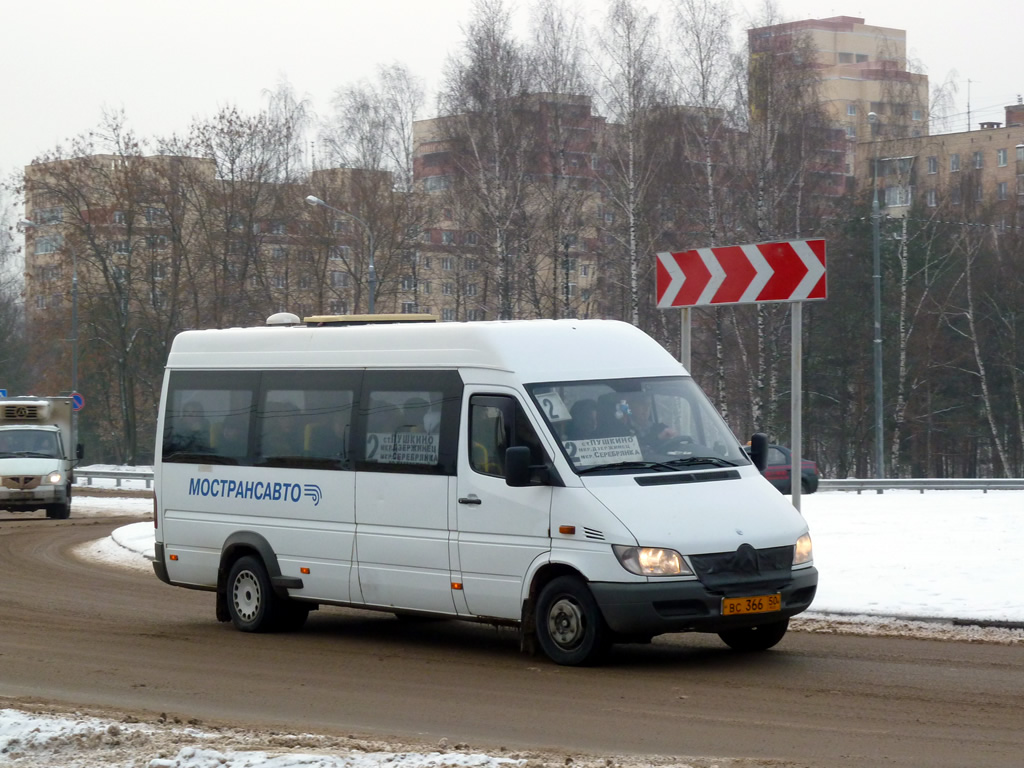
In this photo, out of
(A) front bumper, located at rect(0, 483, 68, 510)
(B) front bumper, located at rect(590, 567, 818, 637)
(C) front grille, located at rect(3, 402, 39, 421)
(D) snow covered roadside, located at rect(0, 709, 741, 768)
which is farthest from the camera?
(C) front grille, located at rect(3, 402, 39, 421)

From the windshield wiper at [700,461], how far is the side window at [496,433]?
0.93 metres

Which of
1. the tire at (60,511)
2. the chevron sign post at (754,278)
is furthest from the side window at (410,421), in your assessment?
the tire at (60,511)

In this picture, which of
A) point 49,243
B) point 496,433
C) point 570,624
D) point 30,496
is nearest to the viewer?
point 570,624

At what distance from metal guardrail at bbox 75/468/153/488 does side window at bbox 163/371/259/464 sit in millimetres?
31697

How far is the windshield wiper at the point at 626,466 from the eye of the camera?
1020 centimetres

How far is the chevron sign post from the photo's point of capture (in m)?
13.1

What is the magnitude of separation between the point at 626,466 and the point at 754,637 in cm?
164

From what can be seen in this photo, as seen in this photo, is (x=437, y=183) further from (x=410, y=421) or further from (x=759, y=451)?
(x=759, y=451)

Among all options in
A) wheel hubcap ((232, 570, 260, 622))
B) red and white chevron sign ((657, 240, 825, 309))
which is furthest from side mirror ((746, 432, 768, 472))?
wheel hubcap ((232, 570, 260, 622))

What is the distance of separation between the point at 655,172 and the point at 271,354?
34387 millimetres

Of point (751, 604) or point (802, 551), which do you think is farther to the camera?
point (802, 551)

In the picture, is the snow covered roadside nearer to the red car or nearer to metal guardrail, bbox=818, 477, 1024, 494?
metal guardrail, bbox=818, 477, 1024, 494

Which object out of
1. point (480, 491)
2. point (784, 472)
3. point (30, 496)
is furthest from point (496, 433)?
point (784, 472)

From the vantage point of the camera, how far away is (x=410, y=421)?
11477 millimetres
